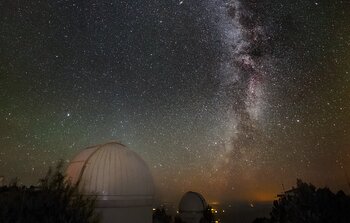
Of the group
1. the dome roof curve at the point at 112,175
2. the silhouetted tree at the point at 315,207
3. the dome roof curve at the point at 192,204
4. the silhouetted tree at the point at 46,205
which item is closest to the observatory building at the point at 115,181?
the dome roof curve at the point at 112,175

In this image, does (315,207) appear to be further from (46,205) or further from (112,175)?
(46,205)

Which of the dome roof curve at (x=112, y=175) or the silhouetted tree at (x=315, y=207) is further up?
the dome roof curve at (x=112, y=175)

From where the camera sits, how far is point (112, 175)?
51.3ft

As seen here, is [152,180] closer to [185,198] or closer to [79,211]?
[79,211]

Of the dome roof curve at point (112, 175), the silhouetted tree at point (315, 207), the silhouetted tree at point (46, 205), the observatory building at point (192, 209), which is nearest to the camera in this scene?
the silhouetted tree at point (46, 205)

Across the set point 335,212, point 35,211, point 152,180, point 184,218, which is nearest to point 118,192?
point 152,180

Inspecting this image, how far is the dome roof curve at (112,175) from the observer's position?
50.1 ft

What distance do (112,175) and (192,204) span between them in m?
24.9

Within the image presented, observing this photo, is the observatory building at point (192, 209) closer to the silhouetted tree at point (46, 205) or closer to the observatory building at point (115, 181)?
the observatory building at point (115, 181)

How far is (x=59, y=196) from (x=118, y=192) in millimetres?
3502

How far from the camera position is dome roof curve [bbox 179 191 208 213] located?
3866 cm

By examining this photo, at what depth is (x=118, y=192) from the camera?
1534 cm

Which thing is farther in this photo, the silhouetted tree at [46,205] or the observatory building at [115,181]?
the observatory building at [115,181]

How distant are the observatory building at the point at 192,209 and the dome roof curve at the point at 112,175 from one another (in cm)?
2277
